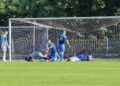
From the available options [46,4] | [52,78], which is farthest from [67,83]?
[46,4]

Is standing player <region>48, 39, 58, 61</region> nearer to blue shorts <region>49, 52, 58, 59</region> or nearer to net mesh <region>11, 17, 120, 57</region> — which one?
blue shorts <region>49, 52, 58, 59</region>

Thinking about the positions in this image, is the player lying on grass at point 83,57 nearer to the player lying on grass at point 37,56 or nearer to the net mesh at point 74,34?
the net mesh at point 74,34

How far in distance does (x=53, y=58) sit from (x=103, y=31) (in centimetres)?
548

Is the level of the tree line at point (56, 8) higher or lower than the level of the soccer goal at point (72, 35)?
higher

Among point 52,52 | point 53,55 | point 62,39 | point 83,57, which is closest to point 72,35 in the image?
point 83,57

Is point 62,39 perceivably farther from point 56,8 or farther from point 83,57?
point 56,8

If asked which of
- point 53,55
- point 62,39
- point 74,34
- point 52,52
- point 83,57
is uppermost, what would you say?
point 74,34

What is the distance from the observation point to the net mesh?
120 feet

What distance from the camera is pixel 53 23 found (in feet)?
122

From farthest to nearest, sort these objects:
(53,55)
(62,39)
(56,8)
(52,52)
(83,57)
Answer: (56,8) < (83,57) < (52,52) < (53,55) < (62,39)

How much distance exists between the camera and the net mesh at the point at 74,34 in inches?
1438

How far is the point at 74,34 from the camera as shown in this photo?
3775 cm

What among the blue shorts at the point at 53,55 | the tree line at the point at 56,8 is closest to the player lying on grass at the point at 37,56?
the blue shorts at the point at 53,55

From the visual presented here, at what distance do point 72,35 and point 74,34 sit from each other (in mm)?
242
